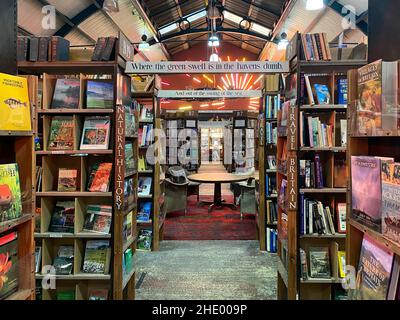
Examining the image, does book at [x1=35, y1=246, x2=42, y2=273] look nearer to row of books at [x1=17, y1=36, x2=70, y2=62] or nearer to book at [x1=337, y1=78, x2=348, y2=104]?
row of books at [x1=17, y1=36, x2=70, y2=62]

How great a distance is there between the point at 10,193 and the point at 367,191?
1673mm

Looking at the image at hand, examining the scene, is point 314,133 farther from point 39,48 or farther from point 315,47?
point 39,48

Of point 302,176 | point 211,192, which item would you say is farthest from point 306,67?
point 211,192

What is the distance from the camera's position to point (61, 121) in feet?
9.66

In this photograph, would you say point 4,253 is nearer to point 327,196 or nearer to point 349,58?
point 327,196

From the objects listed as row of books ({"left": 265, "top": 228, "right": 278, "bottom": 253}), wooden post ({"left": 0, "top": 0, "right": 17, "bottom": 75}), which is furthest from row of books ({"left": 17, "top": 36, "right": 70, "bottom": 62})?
row of books ({"left": 265, "top": 228, "right": 278, "bottom": 253})

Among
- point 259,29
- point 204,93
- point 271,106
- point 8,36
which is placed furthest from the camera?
point 259,29

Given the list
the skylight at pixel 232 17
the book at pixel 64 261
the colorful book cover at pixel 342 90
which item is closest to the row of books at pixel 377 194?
the colorful book cover at pixel 342 90

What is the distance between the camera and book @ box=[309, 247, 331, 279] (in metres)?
3.05

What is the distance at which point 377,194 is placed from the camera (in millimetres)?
1426

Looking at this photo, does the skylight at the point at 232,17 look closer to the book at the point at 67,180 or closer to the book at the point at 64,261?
the book at the point at 67,180

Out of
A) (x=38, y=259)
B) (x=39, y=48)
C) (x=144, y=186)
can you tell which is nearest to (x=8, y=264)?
(x=38, y=259)

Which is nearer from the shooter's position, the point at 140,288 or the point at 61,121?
the point at 61,121

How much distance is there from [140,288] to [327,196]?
2286 mm
